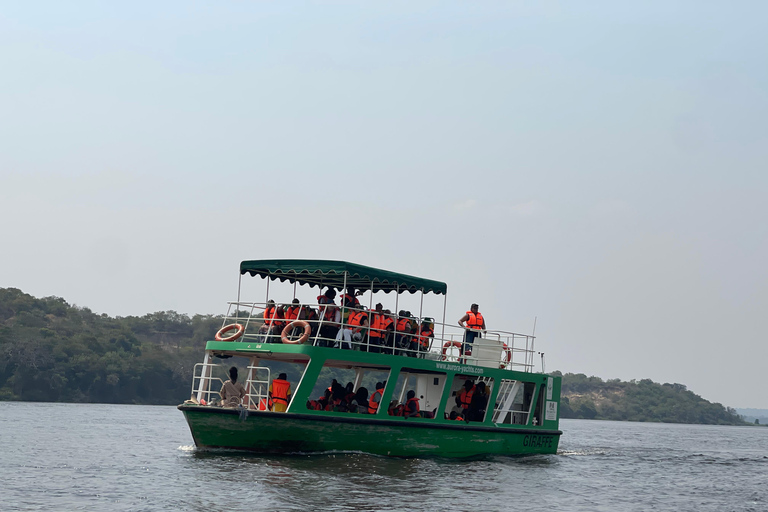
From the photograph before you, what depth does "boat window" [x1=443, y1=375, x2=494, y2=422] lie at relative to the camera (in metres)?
23.2

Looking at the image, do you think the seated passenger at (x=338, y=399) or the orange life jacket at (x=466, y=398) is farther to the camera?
the orange life jacket at (x=466, y=398)

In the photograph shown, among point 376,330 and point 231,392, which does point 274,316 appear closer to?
point 231,392

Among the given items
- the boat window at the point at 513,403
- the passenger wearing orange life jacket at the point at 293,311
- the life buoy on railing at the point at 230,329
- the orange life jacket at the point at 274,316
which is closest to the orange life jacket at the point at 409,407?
the boat window at the point at 513,403

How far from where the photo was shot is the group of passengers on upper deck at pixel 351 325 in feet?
67.2

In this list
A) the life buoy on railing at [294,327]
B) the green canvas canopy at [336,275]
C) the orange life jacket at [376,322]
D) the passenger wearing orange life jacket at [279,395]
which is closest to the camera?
Answer: the life buoy on railing at [294,327]

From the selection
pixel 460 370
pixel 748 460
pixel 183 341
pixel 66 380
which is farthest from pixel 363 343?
pixel 183 341

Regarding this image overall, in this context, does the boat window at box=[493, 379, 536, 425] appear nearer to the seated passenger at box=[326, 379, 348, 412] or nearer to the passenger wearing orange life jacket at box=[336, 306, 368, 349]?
the seated passenger at box=[326, 379, 348, 412]

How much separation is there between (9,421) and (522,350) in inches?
891

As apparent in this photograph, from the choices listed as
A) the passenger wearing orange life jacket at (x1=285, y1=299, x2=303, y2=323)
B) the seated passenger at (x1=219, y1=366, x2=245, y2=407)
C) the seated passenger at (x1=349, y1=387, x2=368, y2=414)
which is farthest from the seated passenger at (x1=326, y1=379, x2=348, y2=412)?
the seated passenger at (x1=219, y1=366, x2=245, y2=407)

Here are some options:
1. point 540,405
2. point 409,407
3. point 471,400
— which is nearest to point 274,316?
point 409,407

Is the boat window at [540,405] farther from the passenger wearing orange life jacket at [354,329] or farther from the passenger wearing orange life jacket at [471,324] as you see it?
the passenger wearing orange life jacket at [354,329]

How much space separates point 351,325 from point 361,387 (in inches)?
98.2

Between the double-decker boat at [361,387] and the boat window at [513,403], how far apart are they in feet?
0.11

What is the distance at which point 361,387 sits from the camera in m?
22.2
